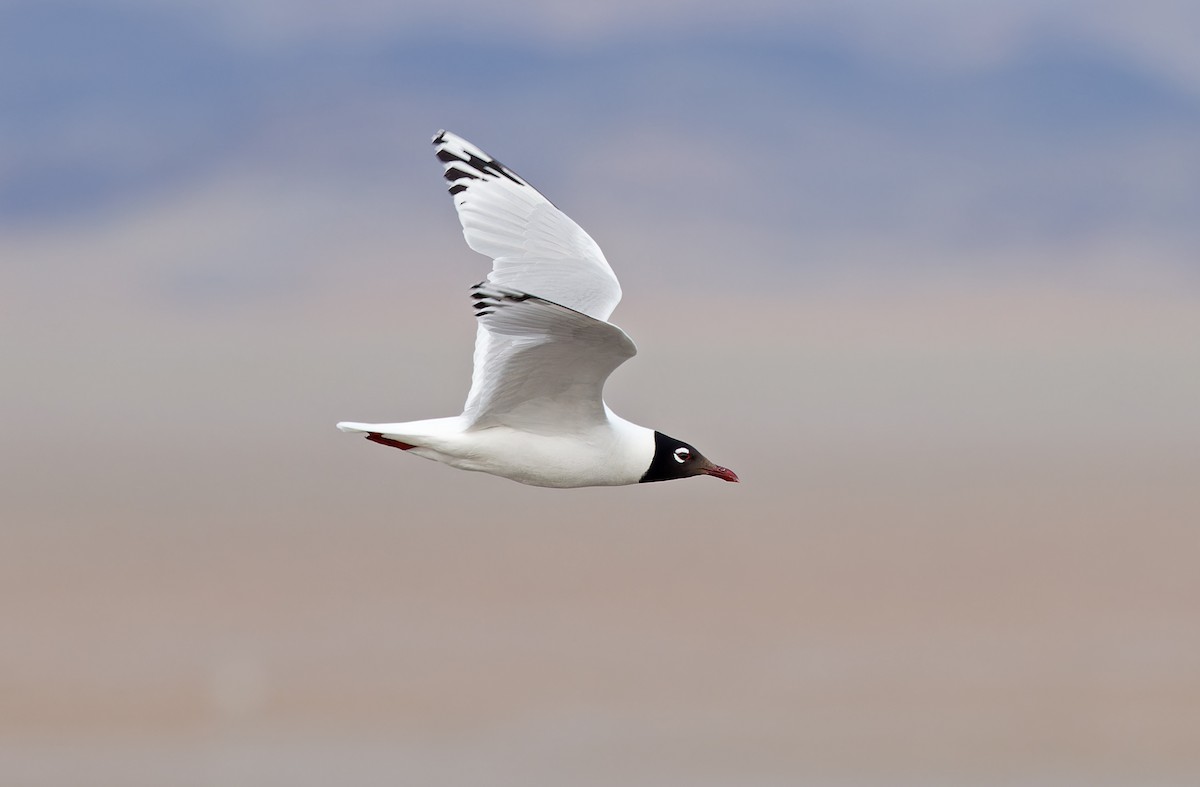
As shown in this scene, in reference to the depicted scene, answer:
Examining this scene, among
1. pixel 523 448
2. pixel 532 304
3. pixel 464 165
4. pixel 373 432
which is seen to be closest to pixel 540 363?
pixel 523 448

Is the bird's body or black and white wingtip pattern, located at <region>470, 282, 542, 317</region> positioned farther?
the bird's body

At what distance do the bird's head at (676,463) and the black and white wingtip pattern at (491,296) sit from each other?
2477 millimetres

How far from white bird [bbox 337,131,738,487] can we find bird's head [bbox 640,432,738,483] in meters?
0.01

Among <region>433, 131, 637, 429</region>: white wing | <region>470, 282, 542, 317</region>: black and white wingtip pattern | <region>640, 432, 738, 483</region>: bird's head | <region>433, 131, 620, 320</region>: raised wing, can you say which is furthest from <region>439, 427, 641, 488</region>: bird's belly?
<region>470, 282, 542, 317</region>: black and white wingtip pattern

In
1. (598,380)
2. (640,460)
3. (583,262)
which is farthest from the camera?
(583,262)

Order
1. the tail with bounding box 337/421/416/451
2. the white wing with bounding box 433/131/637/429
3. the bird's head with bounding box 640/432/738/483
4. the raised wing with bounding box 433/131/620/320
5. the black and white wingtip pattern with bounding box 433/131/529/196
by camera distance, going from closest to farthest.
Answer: the white wing with bounding box 433/131/637/429 < the tail with bounding box 337/421/416/451 < the bird's head with bounding box 640/432/738/483 < the raised wing with bounding box 433/131/620/320 < the black and white wingtip pattern with bounding box 433/131/529/196

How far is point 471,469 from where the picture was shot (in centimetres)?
1121

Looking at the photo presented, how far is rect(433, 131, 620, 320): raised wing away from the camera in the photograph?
12.4m

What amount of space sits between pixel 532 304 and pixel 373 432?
2002mm

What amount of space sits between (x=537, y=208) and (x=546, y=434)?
8.26ft

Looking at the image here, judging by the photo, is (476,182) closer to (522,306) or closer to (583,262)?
(583,262)

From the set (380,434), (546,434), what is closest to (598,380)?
(546,434)

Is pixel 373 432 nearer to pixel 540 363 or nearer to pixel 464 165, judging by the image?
pixel 540 363

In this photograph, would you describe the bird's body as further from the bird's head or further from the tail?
the bird's head
